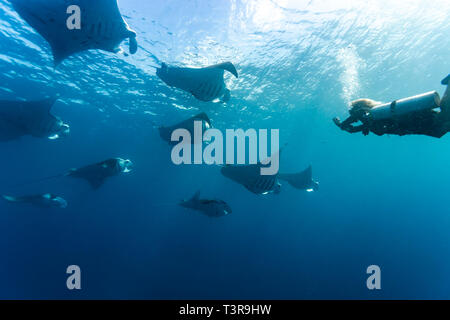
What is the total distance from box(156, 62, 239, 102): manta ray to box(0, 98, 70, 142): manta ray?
12.1 feet

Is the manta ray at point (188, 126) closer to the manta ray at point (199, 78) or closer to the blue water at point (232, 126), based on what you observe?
the manta ray at point (199, 78)

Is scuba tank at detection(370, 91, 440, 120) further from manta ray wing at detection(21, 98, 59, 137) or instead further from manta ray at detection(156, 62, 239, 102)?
manta ray wing at detection(21, 98, 59, 137)

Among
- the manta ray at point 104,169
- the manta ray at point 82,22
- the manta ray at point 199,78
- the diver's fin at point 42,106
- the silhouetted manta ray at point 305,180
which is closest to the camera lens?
the manta ray at point 82,22

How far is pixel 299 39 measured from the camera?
12992 mm

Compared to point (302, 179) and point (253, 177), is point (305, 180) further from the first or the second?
point (253, 177)

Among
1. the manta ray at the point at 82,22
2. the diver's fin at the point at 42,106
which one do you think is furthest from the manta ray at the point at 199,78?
the diver's fin at the point at 42,106

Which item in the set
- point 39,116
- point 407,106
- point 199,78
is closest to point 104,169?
point 39,116

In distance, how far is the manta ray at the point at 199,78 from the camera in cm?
525

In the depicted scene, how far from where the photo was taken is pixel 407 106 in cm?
288

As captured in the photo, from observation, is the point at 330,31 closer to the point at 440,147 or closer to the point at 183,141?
the point at 183,141

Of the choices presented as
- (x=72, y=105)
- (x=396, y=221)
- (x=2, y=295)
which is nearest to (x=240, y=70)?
(x=72, y=105)

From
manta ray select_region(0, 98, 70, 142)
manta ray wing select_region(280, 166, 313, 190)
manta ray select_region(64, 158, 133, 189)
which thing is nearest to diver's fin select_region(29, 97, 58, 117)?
manta ray select_region(0, 98, 70, 142)

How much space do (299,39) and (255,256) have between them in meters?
29.2

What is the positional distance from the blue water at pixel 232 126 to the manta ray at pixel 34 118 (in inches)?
242
